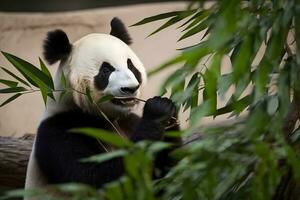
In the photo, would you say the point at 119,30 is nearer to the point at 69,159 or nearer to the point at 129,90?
the point at 129,90

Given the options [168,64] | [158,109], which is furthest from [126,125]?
[168,64]

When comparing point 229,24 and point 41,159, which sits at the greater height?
point 229,24

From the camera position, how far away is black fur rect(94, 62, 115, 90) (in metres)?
3.07

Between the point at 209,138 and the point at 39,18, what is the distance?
416cm

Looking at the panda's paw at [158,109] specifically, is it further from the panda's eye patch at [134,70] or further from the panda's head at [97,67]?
the panda's eye patch at [134,70]

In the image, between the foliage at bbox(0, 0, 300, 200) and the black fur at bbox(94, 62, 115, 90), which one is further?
the black fur at bbox(94, 62, 115, 90)

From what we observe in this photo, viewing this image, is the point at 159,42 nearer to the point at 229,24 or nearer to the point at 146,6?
the point at 146,6

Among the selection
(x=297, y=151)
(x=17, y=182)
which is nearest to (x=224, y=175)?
(x=297, y=151)

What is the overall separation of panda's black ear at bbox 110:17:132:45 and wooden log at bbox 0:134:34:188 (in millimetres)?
700

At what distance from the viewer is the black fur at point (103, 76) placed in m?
3.07

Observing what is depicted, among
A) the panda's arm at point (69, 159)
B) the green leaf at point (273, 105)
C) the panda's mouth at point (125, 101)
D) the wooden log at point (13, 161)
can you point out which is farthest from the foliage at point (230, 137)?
the wooden log at point (13, 161)

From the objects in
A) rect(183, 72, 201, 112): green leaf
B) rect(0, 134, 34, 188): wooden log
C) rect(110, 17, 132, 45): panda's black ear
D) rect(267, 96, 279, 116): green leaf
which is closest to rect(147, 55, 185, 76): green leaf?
rect(267, 96, 279, 116): green leaf

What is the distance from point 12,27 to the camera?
18.7 ft

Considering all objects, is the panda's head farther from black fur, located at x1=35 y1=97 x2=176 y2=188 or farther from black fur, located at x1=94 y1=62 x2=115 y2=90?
black fur, located at x1=35 y1=97 x2=176 y2=188
